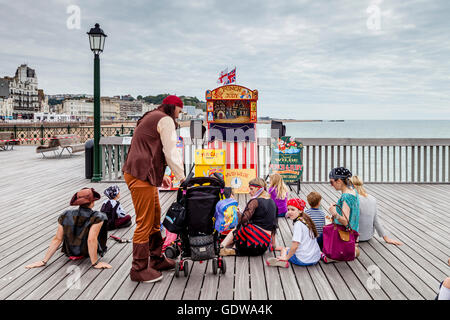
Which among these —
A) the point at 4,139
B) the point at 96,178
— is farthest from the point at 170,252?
the point at 4,139

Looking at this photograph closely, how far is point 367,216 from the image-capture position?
13.3ft

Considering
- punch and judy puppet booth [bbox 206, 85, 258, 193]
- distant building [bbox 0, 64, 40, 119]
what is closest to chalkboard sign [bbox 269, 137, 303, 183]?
punch and judy puppet booth [bbox 206, 85, 258, 193]

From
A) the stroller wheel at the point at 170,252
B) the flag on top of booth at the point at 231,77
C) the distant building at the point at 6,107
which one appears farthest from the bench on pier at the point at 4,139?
the distant building at the point at 6,107

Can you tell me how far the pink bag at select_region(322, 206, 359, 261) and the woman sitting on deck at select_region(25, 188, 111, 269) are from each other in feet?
7.15

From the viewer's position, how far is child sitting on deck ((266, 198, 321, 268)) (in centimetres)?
338

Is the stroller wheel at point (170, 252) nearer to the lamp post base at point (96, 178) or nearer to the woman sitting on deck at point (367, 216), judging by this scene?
the woman sitting on deck at point (367, 216)

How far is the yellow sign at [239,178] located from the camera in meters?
7.16

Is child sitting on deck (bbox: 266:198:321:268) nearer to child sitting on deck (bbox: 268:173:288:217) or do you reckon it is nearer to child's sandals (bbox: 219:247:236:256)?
child's sandals (bbox: 219:247:236:256)

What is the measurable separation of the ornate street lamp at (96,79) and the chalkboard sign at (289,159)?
426 centimetres

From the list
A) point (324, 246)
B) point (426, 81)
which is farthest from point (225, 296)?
point (426, 81)

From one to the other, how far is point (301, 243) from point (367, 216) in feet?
3.69

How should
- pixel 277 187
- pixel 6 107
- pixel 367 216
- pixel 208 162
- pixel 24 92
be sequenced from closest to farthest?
pixel 367 216
pixel 277 187
pixel 208 162
pixel 6 107
pixel 24 92

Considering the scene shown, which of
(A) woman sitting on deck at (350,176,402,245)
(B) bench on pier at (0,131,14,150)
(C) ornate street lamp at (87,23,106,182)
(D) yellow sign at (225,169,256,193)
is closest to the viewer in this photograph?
(A) woman sitting on deck at (350,176,402,245)

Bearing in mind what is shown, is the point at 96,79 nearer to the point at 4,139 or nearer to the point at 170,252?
the point at 170,252
